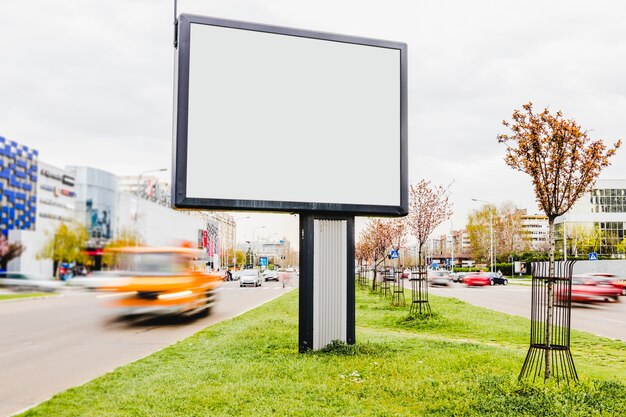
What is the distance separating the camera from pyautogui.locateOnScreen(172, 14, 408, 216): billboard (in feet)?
28.5

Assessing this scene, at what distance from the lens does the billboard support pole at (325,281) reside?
9328mm

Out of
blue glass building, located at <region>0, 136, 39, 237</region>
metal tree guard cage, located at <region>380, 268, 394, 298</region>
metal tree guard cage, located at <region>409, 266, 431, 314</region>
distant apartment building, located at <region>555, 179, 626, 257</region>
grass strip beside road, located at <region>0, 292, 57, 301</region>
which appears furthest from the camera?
distant apartment building, located at <region>555, 179, 626, 257</region>

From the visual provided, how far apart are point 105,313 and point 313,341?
41.1 feet

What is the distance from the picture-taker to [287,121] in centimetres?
913

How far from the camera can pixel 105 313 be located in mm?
19359

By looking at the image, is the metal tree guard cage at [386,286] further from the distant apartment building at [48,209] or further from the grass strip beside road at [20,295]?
the grass strip beside road at [20,295]

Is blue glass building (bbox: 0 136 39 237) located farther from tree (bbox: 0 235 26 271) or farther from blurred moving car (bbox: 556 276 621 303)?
blurred moving car (bbox: 556 276 621 303)

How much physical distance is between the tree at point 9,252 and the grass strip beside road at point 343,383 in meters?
9.44

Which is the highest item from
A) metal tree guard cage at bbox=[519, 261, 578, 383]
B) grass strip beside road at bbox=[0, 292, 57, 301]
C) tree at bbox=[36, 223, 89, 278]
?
tree at bbox=[36, 223, 89, 278]

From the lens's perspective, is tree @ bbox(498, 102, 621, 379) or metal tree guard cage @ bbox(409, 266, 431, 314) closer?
tree @ bbox(498, 102, 621, 379)

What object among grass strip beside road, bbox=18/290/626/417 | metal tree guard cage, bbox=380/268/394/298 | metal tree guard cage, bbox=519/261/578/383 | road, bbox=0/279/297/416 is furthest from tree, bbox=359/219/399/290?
metal tree guard cage, bbox=519/261/578/383

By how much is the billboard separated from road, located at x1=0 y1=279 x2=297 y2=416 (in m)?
3.26

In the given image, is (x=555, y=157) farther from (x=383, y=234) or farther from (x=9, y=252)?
(x=383, y=234)

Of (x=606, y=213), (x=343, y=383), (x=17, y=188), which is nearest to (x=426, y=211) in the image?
(x=343, y=383)
